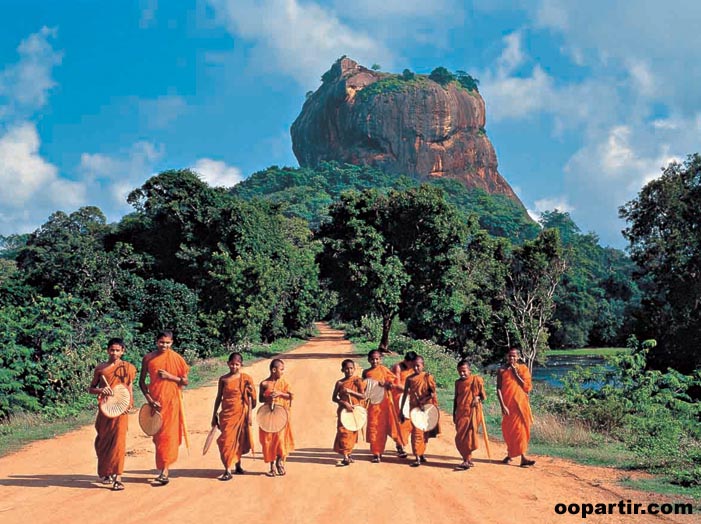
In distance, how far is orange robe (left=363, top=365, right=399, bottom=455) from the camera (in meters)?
9.45

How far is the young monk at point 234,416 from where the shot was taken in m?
8.28

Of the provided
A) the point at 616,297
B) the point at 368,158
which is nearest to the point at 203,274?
A: the point at 616,297

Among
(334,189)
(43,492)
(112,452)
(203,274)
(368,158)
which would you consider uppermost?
(368,158)

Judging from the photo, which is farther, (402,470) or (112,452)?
(402,470)

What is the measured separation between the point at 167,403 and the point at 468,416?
401cm

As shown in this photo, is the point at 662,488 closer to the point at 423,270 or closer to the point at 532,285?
the point at 423,270

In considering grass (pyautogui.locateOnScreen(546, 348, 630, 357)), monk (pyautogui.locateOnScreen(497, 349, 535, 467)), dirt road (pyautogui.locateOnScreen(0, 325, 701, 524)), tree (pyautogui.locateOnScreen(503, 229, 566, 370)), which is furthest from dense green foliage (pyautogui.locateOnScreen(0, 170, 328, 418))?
grass (pyautogui.locateOnScreen(546, 348, 630, 357))

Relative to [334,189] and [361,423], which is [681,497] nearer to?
[361,423]

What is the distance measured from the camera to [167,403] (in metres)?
8.12

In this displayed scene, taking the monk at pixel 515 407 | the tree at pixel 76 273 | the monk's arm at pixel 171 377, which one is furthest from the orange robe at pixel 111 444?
the tree at pixel 76 273

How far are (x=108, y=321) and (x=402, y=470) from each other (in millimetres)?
12408

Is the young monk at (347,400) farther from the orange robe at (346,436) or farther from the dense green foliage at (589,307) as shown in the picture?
the dense green foliage at (589,307)

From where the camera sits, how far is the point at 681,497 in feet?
24.6

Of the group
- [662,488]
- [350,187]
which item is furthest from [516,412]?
[350,187]
